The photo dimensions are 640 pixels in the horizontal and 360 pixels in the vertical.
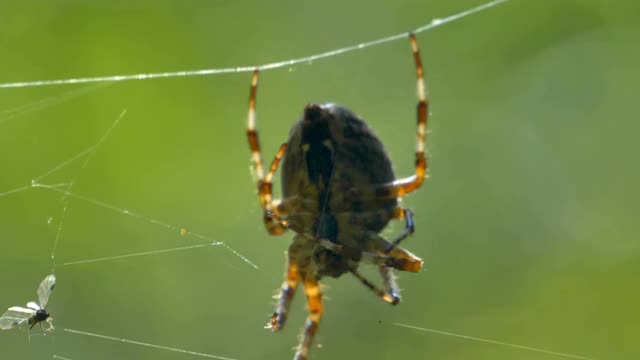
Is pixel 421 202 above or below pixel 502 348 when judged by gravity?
above

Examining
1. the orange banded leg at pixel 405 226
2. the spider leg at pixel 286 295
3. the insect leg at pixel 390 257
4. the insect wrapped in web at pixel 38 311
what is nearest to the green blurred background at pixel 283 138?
the spider leg at pixel 286 295

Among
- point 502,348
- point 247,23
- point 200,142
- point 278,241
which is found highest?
Answer: point 247,23

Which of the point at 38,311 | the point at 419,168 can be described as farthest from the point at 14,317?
the point at 419,168

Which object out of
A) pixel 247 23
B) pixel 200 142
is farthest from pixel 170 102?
pixel 247 23

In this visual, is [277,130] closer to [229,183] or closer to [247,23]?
[229,183]

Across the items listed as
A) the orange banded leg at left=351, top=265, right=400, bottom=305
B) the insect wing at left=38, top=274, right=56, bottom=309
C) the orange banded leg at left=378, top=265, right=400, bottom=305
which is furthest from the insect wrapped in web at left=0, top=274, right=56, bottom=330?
the orange banded leg at left=378, top=265, right=400, bottom=305

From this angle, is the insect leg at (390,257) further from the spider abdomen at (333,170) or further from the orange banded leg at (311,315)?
the orange banded leg at (311,315)

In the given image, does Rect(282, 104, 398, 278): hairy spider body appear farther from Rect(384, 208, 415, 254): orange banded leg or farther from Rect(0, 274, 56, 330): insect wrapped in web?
Rect(0, 274, 56, 330): insect wrapped in web
